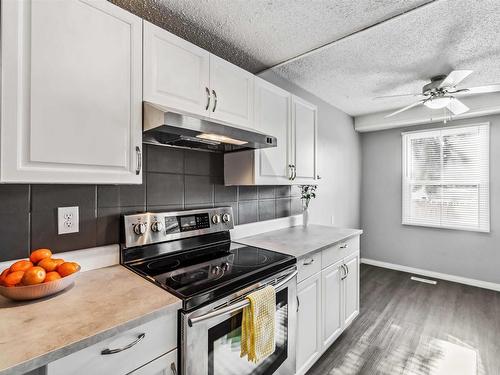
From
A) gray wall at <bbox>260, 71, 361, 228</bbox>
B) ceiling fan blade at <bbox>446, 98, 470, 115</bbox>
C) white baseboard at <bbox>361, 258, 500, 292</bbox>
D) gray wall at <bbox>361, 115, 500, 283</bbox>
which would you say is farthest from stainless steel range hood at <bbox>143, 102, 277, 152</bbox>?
white baseboard at <bbox>361, 258, 500, 292</bbox>

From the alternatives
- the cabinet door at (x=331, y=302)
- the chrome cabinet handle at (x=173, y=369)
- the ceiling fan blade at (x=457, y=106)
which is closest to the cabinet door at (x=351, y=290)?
the cabinet door at (x=331, y=302)

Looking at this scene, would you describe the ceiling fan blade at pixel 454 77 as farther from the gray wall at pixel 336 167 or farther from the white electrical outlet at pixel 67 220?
the white electrical outlet at pixel 67 220

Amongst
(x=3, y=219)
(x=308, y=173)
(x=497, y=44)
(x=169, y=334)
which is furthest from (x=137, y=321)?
(x=497, y=44)

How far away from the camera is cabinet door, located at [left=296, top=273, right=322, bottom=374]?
1.67 m

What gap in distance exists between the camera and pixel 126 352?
0.85 metres

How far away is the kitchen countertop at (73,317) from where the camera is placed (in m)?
0.68

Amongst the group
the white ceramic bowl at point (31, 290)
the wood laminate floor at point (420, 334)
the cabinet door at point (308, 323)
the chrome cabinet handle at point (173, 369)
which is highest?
the white ceramic bowl at point (31, 290)

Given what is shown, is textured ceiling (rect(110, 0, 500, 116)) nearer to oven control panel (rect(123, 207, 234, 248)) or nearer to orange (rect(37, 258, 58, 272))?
oven control panel (rect(123, 207, 234, 248))

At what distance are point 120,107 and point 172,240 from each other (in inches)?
32.7

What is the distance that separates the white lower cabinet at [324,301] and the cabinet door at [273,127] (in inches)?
27.0

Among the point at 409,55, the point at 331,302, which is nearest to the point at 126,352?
the point at 331,302

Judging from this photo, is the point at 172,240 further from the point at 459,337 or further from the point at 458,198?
the point at 458,198

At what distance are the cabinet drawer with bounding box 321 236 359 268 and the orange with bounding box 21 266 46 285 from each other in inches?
64.1

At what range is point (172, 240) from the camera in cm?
158
